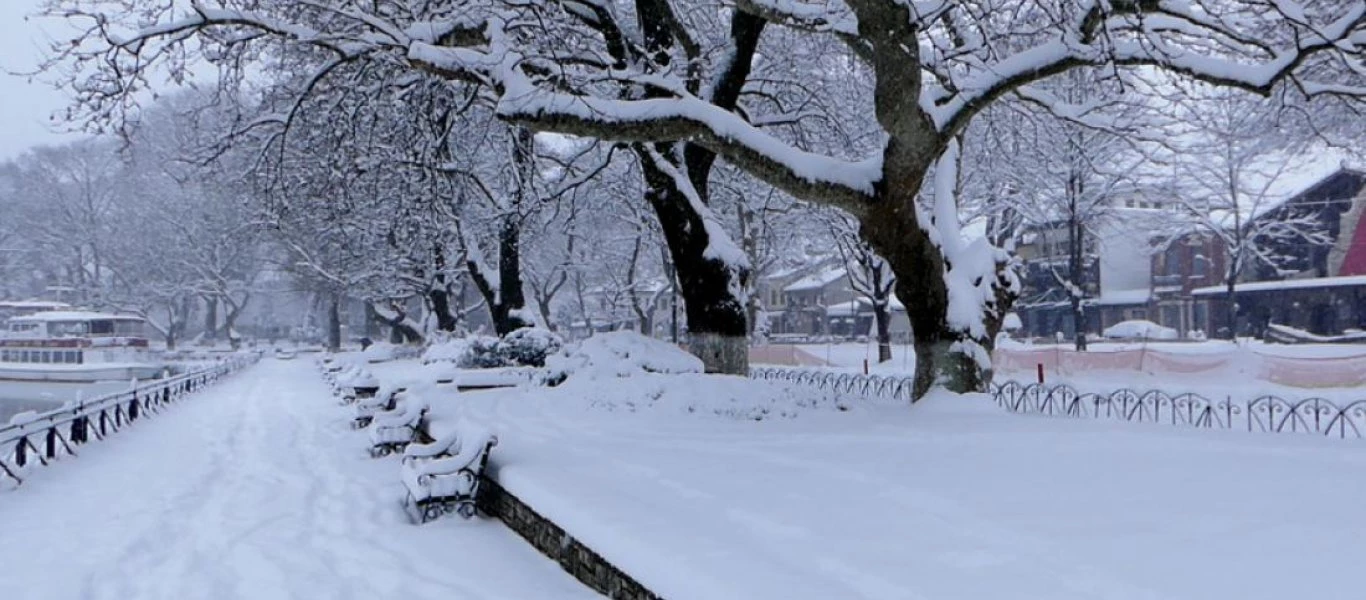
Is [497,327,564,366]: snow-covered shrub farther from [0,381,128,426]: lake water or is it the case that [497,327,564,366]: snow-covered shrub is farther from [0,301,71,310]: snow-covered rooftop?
[0,301,71,310]: snow-covered rooftop

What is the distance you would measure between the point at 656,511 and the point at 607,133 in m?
5.06

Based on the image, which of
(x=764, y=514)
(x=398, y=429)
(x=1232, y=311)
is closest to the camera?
(x=764, y=514)

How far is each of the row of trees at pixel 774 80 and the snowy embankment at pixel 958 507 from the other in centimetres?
264

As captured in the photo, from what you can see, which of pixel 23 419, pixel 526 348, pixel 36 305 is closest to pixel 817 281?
pixel 526 348

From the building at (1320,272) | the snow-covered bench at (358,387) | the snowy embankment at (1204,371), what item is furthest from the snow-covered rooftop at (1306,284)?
the snow-covered bench at (358,387)

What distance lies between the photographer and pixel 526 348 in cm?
2128

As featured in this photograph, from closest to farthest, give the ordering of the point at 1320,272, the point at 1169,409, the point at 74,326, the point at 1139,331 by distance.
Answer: the point at 1169,409, the point at 1320,272, the point at 1139,331, the point at 74,326

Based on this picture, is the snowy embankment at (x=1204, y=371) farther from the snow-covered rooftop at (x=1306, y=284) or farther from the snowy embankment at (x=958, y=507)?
the snow-covered rooftop at (x=1306, y=284)

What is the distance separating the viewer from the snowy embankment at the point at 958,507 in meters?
4.73

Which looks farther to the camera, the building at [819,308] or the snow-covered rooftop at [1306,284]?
the building at [819,308]

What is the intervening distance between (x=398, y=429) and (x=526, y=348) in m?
7.18

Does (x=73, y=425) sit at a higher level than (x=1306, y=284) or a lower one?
lower

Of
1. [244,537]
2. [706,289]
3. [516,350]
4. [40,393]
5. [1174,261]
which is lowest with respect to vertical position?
[40,393]

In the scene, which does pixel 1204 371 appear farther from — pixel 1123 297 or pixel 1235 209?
pixel 1123 297
